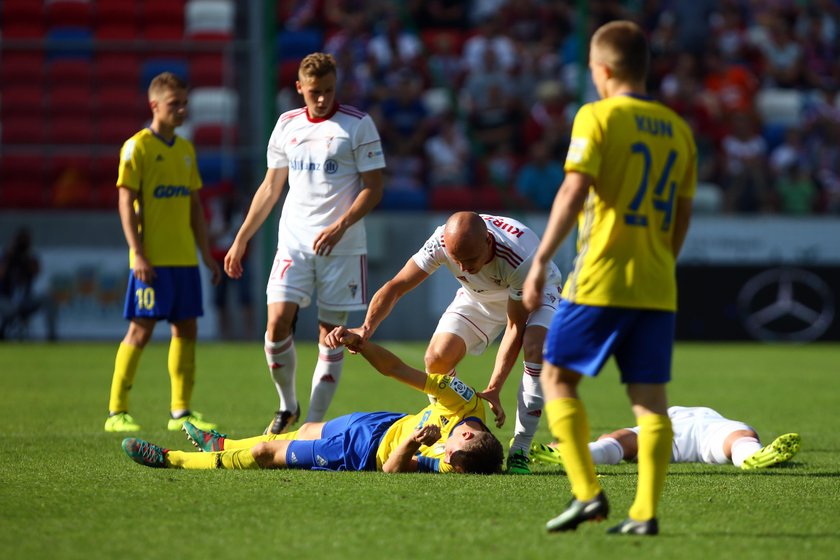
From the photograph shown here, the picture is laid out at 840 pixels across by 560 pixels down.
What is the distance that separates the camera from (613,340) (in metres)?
4.35

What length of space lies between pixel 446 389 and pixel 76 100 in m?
13.3

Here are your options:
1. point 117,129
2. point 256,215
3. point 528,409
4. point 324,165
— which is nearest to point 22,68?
point 117,129

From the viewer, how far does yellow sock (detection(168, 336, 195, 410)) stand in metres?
7.89

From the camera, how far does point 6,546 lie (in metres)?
4.12

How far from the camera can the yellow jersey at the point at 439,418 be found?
5.69 meters

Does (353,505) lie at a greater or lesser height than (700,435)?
greater

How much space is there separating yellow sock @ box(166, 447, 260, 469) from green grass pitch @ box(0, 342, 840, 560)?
0.36 ft

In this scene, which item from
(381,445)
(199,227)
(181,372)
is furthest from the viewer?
(199,227)

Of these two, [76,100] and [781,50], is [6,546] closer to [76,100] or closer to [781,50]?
[76,100]

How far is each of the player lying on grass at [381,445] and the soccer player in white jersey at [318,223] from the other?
4.25ft

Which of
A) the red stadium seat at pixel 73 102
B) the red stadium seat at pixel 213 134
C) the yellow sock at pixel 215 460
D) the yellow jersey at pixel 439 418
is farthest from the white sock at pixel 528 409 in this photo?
the red stadium seat at pixel 73 102

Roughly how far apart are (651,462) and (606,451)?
2.01m

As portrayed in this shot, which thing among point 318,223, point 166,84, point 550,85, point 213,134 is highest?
point 550,85

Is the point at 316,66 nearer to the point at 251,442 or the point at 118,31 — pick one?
the point at 251,442
